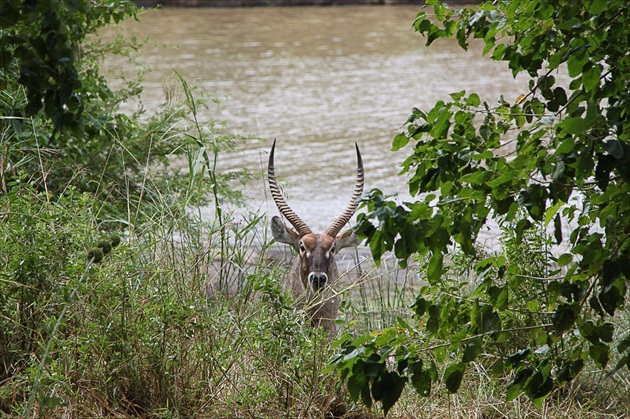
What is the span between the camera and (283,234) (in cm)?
632

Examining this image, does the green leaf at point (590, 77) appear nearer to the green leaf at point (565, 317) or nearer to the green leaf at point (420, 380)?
the green leaf at point (565, 317)

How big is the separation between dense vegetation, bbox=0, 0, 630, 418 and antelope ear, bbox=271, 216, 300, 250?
81cm

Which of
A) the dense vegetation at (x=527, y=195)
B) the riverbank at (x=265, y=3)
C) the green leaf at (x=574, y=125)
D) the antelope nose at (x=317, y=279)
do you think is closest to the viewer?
the green leaf at (x=574, y=125)

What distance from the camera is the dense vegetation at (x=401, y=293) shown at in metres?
2.41

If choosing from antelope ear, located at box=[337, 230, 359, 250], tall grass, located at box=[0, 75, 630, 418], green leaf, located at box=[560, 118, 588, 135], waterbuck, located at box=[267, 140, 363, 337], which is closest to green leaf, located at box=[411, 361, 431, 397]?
tall grass, located at box=[0, 75, 630, 418]

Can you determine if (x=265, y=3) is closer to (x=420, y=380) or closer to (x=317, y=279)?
(x=317, y=279)

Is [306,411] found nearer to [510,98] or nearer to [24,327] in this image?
[24,327]

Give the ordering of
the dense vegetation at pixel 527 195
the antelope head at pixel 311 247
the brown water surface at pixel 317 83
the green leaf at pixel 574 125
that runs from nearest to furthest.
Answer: the green leaf at pixel 574 125 < the dense vegetation at pixel 527 195 < the antelope head at pixel 311 247 < the brown water surface at pixel 317 83

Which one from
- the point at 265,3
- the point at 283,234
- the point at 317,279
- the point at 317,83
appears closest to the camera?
the point at 317,279

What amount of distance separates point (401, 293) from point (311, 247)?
831 mm

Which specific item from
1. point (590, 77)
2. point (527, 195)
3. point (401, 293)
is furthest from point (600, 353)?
point (401, 293)

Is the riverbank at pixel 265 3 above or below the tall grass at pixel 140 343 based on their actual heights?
below

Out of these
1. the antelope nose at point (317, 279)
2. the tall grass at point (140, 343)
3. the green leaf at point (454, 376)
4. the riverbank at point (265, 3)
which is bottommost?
the riverbank at point (265, 3)

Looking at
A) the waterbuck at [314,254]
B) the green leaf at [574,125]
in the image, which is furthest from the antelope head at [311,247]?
the green leaf at [574,125]
